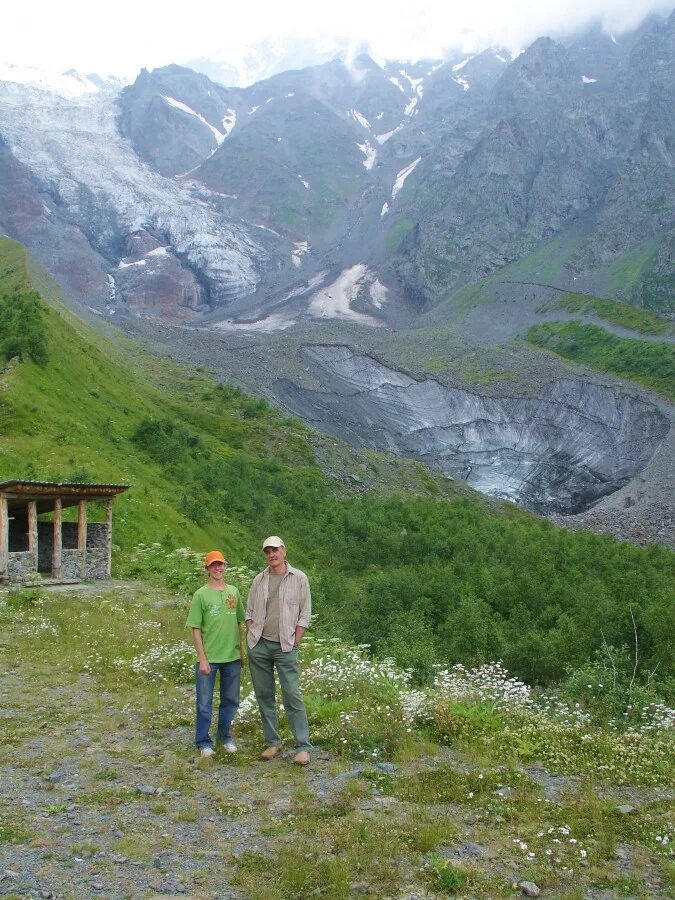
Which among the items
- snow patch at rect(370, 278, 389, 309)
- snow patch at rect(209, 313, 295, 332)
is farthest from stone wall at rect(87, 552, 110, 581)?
snow patch at rect(370, 278, 389, 309)

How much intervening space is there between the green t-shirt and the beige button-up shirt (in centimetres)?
28

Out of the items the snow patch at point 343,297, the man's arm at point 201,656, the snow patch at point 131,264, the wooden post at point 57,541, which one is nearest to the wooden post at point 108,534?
the wooden post at point 57,541

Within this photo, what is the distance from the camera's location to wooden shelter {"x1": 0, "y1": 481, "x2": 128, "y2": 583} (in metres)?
18.8

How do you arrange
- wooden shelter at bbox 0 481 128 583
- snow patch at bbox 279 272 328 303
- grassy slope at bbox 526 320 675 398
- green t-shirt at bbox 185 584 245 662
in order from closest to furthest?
1. green t-shirt at bbox 185 584 245 662
2. wooden shelter at bbox 0 481 128 583
3. grassy slope at bbox 526 320 675 398
4. snow patch at bbox 279 272 328 303

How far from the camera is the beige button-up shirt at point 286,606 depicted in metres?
7.90

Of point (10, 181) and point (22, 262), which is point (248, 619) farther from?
point (10, 181)

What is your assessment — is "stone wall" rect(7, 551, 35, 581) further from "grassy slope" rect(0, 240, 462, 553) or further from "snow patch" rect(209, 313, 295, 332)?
"snow patch" rect(209, 313, 295, 332)

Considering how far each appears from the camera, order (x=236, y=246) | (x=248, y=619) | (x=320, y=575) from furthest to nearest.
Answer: (x=236, y=246) < (x=320, y=575) < (x=248, y=619)

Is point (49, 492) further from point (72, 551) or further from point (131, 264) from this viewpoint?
point (131, 264)

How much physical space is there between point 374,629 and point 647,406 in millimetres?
65683

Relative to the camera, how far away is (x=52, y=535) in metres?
21.8

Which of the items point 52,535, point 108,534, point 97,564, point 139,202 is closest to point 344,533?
point 108,534

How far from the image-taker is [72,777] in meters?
7.36

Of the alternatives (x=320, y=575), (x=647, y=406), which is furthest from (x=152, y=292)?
(x=320, y=575)
